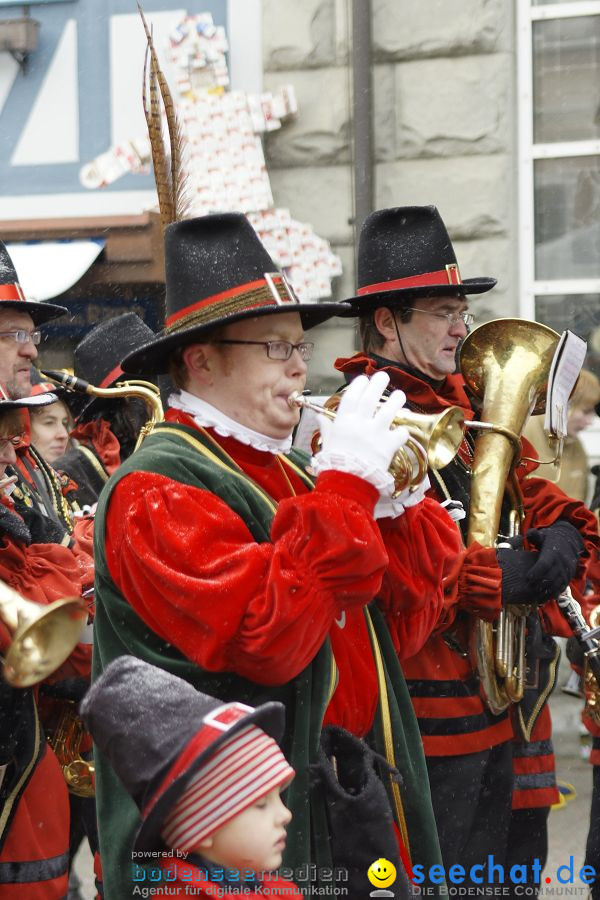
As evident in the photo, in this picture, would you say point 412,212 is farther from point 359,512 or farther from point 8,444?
point 359,512

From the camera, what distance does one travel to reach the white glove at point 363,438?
9.02ft

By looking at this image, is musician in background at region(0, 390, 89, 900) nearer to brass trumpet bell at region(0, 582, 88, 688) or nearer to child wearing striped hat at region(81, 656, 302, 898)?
brass trumpet bell at region(0, 582, 88, 688)

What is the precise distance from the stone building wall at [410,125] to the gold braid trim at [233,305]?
4.86 meters

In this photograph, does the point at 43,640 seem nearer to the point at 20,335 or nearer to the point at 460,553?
the point at 460,553

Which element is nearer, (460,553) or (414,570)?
(414,570)

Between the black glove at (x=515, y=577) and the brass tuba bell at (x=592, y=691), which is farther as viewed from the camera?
the brass tuba bell at (x=592, y=691)

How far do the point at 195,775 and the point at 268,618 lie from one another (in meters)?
0.35

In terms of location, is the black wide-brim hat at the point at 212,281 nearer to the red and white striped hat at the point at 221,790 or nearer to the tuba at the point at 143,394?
the red and white striped hat at the point at 221,790

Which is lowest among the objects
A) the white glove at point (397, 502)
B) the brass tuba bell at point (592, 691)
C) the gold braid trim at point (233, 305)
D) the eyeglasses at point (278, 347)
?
the brass tuba bell at point (592, 691)

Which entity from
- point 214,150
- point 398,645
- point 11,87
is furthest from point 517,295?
point 398,645

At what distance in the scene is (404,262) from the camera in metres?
4.39

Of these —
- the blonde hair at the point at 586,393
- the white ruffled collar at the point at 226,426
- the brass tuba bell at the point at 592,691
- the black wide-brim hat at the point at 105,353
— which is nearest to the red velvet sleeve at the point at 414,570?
the white ruffled collar at the point at 226,426

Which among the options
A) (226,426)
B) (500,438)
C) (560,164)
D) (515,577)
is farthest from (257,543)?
(560,164)

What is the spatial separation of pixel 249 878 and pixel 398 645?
91 cm
